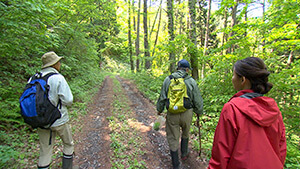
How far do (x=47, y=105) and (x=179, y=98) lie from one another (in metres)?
2.58

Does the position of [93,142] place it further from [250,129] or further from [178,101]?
[250,129]

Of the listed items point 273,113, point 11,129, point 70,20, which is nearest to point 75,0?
point 70,20

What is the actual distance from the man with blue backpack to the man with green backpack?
210 cm

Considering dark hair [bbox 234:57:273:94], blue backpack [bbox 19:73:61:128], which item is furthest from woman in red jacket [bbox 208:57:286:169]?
blue backpack [bbox 19:73:61:128]

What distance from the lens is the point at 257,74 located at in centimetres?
132

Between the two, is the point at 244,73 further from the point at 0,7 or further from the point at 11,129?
the point at 11,129

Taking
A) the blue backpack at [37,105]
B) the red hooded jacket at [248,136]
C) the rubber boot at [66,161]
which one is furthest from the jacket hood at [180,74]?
the rubber boot at [66,161]

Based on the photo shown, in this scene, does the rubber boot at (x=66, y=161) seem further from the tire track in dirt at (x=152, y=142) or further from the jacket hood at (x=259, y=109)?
the jacket hood at (x=259, y=109)

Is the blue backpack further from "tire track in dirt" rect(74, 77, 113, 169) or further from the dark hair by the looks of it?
the dark hair

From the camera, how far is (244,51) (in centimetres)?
508

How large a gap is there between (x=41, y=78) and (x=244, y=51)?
245 inches

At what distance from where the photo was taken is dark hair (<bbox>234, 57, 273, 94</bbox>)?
1324 mm

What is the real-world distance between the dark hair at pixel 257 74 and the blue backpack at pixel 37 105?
3.06 m

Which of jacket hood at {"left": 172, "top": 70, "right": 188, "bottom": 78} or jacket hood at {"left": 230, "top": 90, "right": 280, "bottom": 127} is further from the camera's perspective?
jacket hood at {"left": 172, "top": 70, "right": 188, "bottom": 78}
